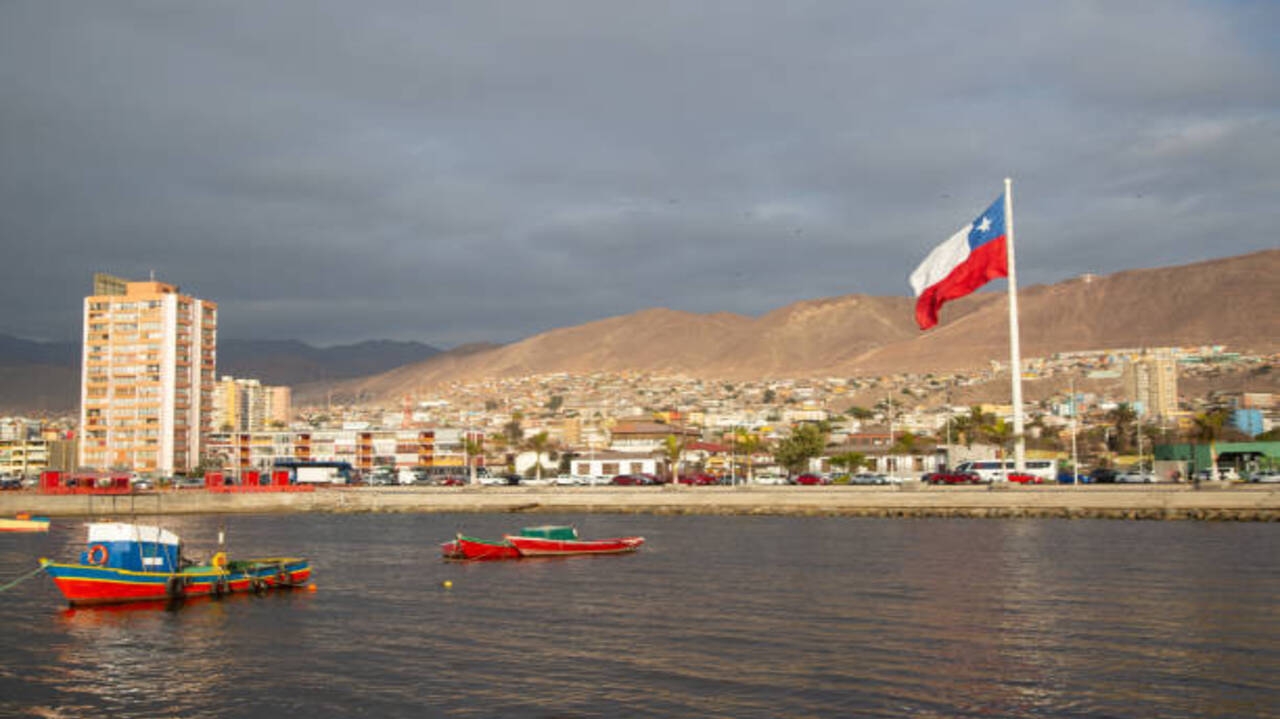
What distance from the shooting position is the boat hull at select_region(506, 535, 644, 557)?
2008 inches

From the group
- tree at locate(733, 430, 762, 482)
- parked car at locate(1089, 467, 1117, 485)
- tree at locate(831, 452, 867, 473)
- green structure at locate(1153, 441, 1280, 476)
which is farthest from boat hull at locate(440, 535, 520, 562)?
tree at locate(831, 452, 867, 473)

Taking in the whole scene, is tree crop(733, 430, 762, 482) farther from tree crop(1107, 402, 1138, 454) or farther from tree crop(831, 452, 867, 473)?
tree crop(1107, 402, 1138, 454)

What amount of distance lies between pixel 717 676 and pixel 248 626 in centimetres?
1644

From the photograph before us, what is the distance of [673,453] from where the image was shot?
113312mm

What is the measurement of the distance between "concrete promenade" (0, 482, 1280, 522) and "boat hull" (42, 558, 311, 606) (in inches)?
1785

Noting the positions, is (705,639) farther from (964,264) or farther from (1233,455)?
(1233,455)

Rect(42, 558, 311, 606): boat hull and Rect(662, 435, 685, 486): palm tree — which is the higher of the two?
Rect(662, 435, 685, 486): palm tree

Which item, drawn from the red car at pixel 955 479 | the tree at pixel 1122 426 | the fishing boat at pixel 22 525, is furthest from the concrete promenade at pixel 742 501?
the tree at pixel 1122 426

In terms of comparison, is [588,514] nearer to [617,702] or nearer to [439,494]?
[439,494]

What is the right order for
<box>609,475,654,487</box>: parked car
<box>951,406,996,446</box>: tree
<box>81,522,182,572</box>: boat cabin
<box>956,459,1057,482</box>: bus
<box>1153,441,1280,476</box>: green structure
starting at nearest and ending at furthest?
<box>81,522,182,572</box>: boat cabin
<box>956,459,1057,482</box>: bus
<box>1153,441,1280,476</box>: green structure
<box>609,475,654,487</box>: parked car
<box>951,406,996,446</box>: tree

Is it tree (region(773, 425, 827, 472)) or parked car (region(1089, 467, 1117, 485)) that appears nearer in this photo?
parked car (region(1089, 467, 1117, 485))

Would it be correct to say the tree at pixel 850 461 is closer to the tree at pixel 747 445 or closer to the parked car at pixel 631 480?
the tree at pixel 747 445

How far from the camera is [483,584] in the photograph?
4131cm

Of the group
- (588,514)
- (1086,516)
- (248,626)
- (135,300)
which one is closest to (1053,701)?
(248,626)
